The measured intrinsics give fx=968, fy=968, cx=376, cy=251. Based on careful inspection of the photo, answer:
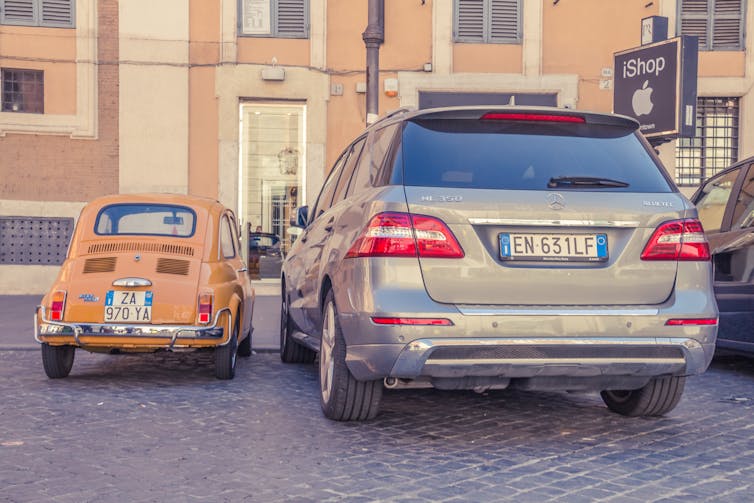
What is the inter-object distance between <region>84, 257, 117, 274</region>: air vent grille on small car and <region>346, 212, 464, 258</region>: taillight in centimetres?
309

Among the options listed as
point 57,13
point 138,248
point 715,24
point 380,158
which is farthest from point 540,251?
point 715,24

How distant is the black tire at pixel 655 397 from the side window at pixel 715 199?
2.79m

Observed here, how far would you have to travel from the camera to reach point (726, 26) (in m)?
17.8

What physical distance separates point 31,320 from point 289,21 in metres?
7.64

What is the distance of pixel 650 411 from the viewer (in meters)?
5.79

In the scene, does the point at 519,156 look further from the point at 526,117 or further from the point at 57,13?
the point at 57,13

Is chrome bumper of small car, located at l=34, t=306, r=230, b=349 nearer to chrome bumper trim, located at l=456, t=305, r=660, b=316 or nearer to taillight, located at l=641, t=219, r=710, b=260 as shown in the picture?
chrome bumper trim, located at l=456, t=305, r=660, b=316

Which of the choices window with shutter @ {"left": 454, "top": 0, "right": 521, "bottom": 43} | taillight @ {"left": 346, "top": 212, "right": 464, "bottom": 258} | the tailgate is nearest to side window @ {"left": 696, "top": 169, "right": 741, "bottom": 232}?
the tailgate

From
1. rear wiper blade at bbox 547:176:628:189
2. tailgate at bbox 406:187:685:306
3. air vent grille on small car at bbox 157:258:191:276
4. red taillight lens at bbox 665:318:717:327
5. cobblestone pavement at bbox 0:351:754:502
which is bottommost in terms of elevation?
cobblestone pavement at bbox 0:351:754:502

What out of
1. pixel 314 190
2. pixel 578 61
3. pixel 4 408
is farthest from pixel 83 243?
pixel 578 61

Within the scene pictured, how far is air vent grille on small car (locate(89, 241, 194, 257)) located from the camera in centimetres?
746

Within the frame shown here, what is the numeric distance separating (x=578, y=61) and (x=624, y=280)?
44.4 feet

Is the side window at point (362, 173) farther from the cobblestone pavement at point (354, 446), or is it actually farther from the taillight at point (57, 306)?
the taillight at point (57, 306)

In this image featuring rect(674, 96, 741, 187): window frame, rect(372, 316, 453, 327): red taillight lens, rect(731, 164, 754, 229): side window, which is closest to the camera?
rect(372, 316, 453, 327): red taillight lens
